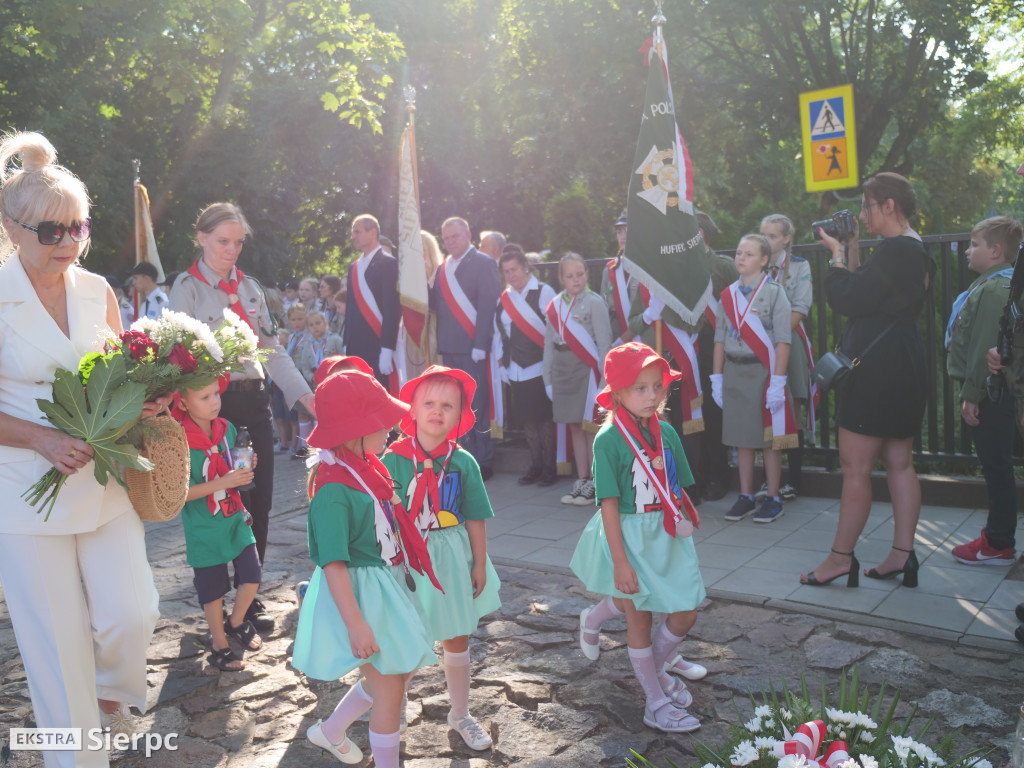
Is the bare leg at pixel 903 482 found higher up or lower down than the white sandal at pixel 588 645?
higher up

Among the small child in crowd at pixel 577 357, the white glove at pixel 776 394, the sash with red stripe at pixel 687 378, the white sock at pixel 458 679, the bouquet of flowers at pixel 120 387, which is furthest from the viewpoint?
the small child in crowd at pixel 577 357

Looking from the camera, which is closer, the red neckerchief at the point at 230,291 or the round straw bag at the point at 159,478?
the round straw bag at the point at 159,478

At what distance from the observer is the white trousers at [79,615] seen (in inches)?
113

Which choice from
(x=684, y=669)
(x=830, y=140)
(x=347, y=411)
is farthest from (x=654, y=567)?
(x=830, y=140)

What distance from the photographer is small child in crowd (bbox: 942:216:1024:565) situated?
5.23 meters

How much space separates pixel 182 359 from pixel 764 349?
15.4ft

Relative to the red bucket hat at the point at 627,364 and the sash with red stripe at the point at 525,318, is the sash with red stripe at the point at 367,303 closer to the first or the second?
the sash with red stripe at the point at 525,318

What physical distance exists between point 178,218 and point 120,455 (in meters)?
22.2

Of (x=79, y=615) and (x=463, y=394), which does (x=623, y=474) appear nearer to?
(x=463, y=394)

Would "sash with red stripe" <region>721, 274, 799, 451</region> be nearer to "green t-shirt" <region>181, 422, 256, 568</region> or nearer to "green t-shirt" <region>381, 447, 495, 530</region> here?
"green t-shirt" <region>381, 447, 495, 530</region>

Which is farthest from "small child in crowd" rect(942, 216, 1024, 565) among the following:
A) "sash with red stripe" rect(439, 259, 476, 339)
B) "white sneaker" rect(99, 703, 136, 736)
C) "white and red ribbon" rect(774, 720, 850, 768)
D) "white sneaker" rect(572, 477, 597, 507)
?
"white sneaker" rect(99, 703, 136, 736)

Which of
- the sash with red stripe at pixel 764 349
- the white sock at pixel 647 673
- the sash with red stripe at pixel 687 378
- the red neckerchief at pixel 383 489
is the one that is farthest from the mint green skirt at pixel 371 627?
the sash with red stripe at pixel 687 378

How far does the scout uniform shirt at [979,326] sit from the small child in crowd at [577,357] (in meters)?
2.95

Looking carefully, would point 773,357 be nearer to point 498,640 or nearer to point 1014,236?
point 1014,236
